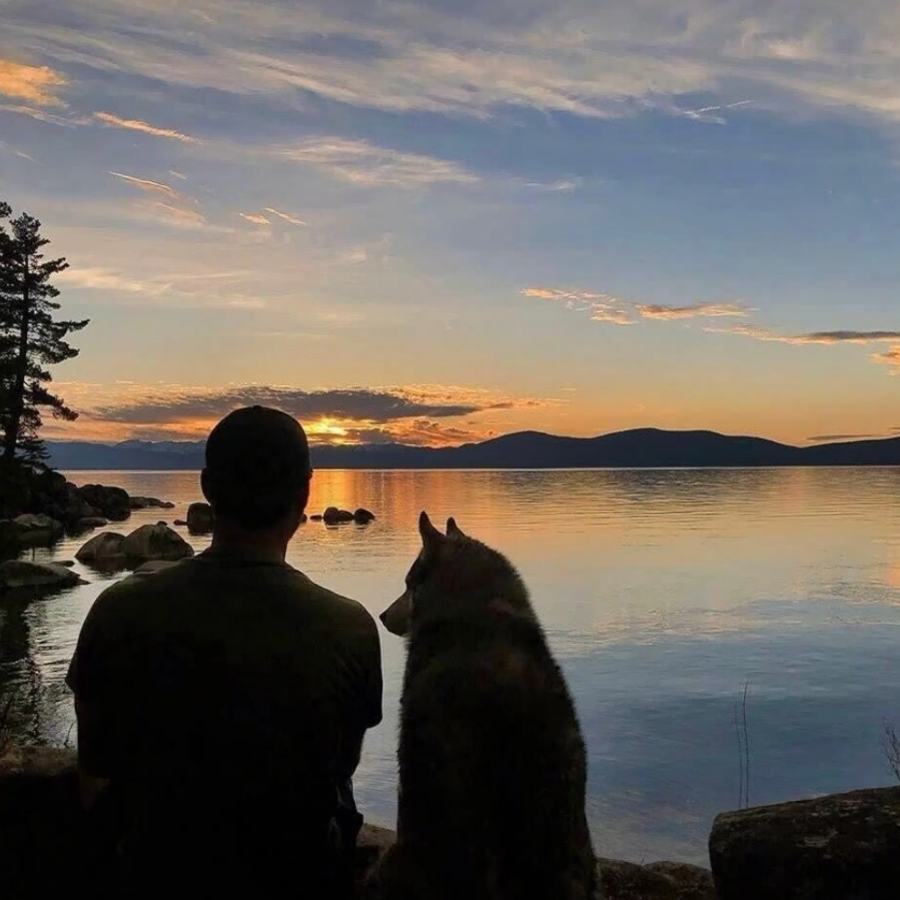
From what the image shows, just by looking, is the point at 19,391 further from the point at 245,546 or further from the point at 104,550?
the point at 245,546

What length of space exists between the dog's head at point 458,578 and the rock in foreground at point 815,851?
2.03 m

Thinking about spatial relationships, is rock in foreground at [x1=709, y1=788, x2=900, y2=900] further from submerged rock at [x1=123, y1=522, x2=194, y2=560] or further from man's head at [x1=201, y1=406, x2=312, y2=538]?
submerged rock at [x1=123, y1=522, x2=194, y2=560]

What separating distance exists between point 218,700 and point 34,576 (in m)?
32.2

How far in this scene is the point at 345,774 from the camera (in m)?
3.23

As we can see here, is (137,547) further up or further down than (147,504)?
further up

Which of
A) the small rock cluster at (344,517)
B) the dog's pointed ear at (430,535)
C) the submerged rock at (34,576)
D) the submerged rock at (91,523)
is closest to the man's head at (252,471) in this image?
the dog's pointed ear at (430,535)

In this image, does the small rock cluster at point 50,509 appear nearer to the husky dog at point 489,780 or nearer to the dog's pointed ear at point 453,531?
the dog's pointed ear at point 453,531

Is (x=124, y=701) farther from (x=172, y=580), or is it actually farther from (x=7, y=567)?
(x=7, y=567)

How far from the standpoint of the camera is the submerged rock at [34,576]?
31094mm

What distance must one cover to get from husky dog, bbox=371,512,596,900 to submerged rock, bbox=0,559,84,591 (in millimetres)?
30300

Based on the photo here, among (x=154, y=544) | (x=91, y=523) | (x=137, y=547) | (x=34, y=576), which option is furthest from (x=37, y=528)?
(x=34, y=576)

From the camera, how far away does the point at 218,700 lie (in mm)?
2920

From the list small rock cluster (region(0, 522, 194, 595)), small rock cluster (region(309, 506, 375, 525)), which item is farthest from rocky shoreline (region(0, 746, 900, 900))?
small rock cluster (region(309, 506, 375, 525))

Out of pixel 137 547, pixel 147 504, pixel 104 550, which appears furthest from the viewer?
pixel 147 504
